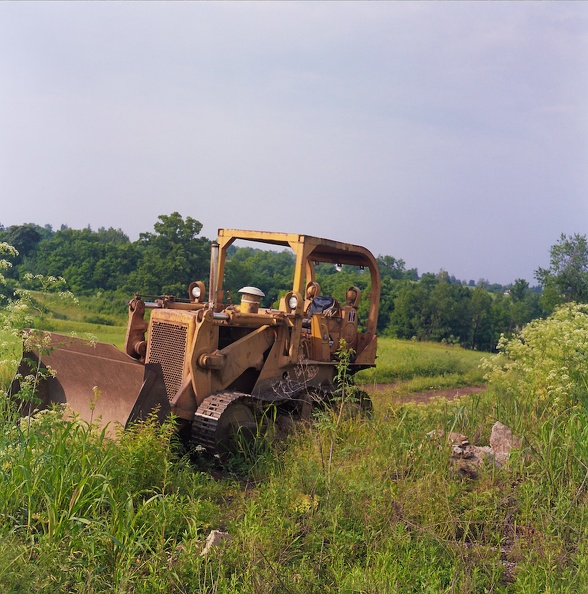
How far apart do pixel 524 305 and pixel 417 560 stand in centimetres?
5157

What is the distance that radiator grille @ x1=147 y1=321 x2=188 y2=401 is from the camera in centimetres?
810

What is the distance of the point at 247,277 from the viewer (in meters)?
31.3

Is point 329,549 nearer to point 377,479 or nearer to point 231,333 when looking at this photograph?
point 377,479

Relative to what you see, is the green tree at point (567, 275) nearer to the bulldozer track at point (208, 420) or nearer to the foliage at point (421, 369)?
the foliage at point (421, 369)

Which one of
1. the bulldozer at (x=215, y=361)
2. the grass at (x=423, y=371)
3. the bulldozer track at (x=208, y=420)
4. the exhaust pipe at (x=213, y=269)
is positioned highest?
the exhaust pipe at (x=213, y=269)

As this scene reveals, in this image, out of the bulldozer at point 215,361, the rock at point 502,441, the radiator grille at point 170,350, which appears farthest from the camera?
the radiator grille at point 170,350

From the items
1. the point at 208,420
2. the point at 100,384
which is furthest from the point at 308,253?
the point at 100,384

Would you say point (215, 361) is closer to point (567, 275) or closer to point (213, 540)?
point (213, 540)

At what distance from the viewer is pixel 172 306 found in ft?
29.6

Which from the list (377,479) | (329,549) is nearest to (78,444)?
(329,549)

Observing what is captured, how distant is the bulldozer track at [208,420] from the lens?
7367mm

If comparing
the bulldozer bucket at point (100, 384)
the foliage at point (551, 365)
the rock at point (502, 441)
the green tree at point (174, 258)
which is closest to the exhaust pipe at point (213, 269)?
the bulldozer bucket at point (100, 384)

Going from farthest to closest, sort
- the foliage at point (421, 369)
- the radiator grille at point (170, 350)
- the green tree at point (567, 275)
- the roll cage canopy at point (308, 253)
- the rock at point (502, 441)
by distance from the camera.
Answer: the green tree at point (567, 275)
the foliage at point (421, 369)
the roll cage canopy at point (308, 253)
the radiator grille at point (170, 350)
the rock at point (502, 441)

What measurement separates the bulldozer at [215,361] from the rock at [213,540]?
1.96 m
